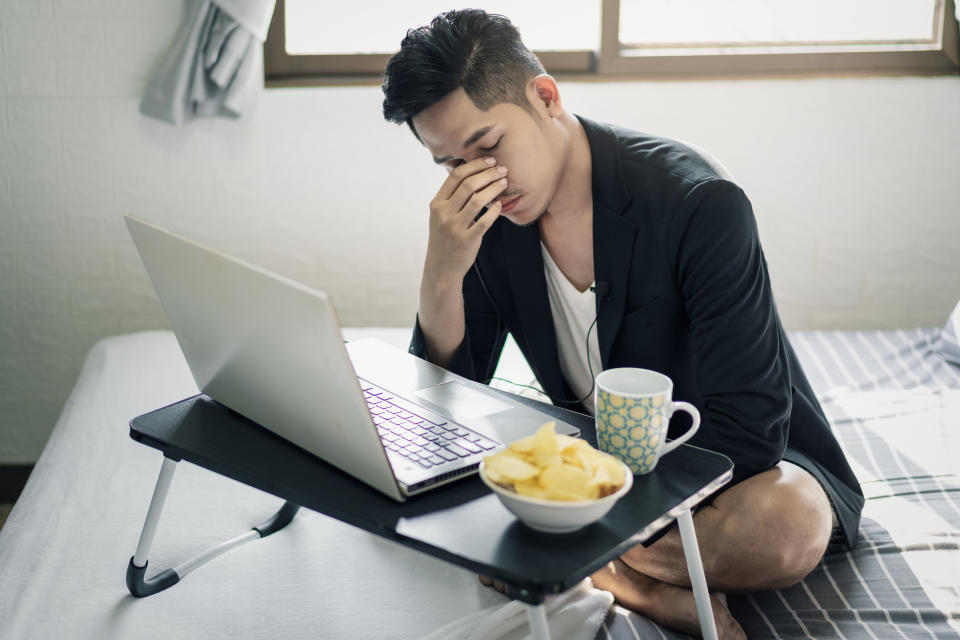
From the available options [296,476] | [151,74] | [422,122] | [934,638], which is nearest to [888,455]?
[934,638]

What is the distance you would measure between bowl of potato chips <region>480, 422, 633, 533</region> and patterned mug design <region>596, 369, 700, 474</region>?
10 centimetres

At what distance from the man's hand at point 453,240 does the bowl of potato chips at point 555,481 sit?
0.55 m

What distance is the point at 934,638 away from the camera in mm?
1165

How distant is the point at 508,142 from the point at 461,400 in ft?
1.31

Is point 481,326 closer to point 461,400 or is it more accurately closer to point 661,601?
point 461,400

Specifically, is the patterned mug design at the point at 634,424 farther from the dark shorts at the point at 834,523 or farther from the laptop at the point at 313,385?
the dark shorts at the point at 834,523

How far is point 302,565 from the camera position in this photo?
131cm

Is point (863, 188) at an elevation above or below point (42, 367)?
above

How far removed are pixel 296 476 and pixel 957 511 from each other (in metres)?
1.08

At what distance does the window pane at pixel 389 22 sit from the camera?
247 centimetres

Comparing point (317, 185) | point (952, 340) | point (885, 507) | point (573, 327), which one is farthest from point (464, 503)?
point (317, 185)

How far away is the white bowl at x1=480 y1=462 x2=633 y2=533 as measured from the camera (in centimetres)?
80

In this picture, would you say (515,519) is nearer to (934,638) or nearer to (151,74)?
(934,638)

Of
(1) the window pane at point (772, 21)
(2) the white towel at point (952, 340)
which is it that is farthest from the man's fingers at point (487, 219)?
(1) the window pane at point (772, 21)
